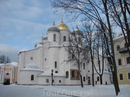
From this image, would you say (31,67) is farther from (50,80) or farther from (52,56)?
(52,56)

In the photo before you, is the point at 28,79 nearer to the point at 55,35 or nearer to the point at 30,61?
the point at 30,61

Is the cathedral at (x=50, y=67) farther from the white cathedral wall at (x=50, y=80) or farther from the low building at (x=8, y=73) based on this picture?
the low building at (x=8, y=73)

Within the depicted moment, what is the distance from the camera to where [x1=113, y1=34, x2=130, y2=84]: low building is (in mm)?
24688

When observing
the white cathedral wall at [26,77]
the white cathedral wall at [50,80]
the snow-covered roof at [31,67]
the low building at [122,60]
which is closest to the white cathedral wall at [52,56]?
the white cathedral wall at [50,80]

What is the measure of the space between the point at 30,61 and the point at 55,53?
23.4 ft

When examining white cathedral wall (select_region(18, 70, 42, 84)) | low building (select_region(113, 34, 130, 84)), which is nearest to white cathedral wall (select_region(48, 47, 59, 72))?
white cathedral wall (select_region(18, 70, 42, 84))

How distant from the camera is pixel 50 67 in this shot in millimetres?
39281

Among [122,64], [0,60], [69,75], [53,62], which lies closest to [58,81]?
[69,75]

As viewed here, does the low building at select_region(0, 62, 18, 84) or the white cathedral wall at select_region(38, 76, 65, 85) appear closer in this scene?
the white cathedral wall at select_region(38, 76, 65, 85)

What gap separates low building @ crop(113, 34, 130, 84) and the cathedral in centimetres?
1009

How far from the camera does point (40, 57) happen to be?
132 feet

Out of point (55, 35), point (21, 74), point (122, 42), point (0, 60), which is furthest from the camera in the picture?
point (0, 60)

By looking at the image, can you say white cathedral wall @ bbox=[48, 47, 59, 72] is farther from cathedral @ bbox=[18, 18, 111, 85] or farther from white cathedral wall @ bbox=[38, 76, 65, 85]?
white cathedral wall @ bbox=[38, 76, 65, 85]

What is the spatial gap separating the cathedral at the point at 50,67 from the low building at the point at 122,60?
33.1 ft
